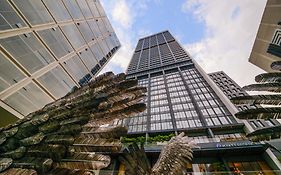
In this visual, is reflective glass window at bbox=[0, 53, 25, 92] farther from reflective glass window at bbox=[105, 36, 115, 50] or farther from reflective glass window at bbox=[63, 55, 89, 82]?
reflective glass window at bbox=[105, 36, 115, 50]

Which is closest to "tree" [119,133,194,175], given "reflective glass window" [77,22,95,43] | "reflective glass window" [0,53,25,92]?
"reflective glass window" [0,53,25,92]

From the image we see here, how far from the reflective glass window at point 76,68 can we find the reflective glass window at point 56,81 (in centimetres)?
70

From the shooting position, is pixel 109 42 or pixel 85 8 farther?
pixel 109 42

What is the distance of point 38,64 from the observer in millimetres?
12148

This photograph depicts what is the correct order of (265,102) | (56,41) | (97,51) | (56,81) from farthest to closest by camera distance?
1. (97,51)
2. (56,41)
3. (56,81)
4. (265,102)

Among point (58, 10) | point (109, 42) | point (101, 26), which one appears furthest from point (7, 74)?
point (109, 42)

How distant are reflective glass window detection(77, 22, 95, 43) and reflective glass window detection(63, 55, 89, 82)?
3121 millimetres

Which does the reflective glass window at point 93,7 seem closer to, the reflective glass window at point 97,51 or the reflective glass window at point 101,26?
the reflective glass window at point 101,26

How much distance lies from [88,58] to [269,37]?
15.9 m

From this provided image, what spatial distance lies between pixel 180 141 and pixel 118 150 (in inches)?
46.7

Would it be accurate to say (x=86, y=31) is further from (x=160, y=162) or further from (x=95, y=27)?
(x=160, y=162)

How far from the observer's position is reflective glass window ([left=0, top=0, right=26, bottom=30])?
9500mm

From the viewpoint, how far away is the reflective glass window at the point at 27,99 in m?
9.82

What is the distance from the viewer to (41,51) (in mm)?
12539
